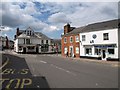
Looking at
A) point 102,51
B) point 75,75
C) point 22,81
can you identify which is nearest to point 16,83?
point 22,81

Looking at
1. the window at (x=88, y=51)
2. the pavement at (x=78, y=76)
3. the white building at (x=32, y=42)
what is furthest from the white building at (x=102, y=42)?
the white building at (x=32, y=42)

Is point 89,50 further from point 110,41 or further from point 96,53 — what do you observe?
point 110,41

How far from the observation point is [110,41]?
120 feet

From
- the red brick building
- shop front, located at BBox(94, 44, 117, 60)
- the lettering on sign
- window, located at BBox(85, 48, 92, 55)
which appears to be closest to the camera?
the lettering on sign

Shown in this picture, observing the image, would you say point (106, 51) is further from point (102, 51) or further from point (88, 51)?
point (88, 51)

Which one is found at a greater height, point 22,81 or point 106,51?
point 106,51

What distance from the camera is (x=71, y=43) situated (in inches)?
1983

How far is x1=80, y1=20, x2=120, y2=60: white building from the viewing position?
3553 centimetres

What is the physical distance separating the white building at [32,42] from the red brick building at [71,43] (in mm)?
26148

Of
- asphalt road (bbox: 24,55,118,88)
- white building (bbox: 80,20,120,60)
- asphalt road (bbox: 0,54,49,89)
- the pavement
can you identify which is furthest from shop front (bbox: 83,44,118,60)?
asphalt road (bbox: 0,54,49,89)

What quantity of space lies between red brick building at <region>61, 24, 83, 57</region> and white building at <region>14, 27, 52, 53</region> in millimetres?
26148

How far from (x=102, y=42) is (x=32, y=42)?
4626 centimetres

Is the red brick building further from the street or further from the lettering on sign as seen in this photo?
the lettering on sign

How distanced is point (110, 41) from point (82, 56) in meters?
10.2
